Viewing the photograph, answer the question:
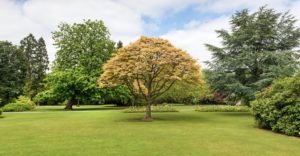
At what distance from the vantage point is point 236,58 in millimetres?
23125

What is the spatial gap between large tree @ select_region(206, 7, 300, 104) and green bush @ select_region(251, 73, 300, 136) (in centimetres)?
778

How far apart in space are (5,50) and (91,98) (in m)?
15.3

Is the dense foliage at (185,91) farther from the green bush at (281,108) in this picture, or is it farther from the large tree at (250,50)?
the green bush at (281,108)

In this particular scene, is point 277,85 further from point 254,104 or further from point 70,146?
point 70,146

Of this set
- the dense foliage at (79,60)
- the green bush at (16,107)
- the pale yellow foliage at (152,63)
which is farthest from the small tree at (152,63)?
the green bush at (16,107)

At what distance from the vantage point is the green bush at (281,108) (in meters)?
11.8

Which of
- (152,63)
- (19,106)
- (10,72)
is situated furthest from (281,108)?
(10,72)

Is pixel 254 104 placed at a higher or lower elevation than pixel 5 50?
lower

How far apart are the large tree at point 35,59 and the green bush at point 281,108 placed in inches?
1733

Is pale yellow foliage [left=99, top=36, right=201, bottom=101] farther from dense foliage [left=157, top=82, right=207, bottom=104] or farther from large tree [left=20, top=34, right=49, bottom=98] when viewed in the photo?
large tree [left=20, top=34, right=49, bottom=98]

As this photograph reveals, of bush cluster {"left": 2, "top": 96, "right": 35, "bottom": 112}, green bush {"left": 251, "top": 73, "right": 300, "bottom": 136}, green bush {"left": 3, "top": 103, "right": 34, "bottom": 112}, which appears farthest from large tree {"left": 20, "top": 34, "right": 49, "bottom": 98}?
green bush {"left": 251, "top": 73, "right": 300, "bottom": 136}

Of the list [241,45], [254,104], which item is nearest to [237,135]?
[254,104]

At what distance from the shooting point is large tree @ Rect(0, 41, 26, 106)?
1352 inches

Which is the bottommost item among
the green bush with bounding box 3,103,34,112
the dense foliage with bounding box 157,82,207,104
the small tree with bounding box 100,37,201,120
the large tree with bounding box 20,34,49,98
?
the green bush with bounding box 3,103,34,112
